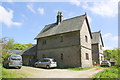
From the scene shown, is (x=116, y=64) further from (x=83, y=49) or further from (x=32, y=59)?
(x=32, y=59)

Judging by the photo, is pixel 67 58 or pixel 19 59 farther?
pixel 67 58

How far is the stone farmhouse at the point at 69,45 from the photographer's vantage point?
20.2m

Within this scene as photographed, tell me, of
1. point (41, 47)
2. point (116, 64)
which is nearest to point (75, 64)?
point (41, 47)

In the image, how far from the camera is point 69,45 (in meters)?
21.0

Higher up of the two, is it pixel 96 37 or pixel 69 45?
pixel 96 37

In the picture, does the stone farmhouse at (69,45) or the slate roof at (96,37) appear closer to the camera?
the stone farmhouse at (69,45)

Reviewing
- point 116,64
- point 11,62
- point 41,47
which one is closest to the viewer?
point 116,64

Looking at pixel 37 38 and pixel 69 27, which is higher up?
pixel 69 27

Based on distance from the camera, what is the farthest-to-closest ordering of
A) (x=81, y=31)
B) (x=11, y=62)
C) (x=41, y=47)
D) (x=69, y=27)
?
(x=41, y=47), (x=69, y=27), (x=81, y=31), (x=11, y=62)

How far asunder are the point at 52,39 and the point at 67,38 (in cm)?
356

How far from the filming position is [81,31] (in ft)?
69.3

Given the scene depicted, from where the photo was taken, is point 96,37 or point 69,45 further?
point 96,37

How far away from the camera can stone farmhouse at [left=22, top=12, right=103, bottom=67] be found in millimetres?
20172

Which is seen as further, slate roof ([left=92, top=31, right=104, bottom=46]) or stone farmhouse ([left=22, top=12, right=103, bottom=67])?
slate roof ([left=92, top=31, right=104, bottom=46])
